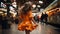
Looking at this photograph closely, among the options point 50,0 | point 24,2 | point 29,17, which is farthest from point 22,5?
point 50,0

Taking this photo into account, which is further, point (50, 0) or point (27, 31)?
point (50, 0)

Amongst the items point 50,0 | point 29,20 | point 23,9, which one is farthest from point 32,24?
point 50,0

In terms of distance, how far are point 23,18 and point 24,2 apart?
143 millimetres

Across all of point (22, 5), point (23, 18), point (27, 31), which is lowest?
point (27, 31)

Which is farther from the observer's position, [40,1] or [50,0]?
[50,0]

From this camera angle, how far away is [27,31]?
1589 millimetres

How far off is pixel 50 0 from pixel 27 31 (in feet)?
1.27

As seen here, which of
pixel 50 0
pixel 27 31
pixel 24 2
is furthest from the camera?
pixel 50 0

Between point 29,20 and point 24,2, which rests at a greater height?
point 24,2

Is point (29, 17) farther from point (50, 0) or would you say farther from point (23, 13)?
point (50, 0)

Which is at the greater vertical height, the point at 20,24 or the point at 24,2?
the point at 24,2

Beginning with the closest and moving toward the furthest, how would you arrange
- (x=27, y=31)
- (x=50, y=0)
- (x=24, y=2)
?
(x=24, y=2)
(x=27, y=31)
(x=50, y=0)

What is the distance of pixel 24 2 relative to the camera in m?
1.49

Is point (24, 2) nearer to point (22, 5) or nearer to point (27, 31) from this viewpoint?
point (22, 5)
